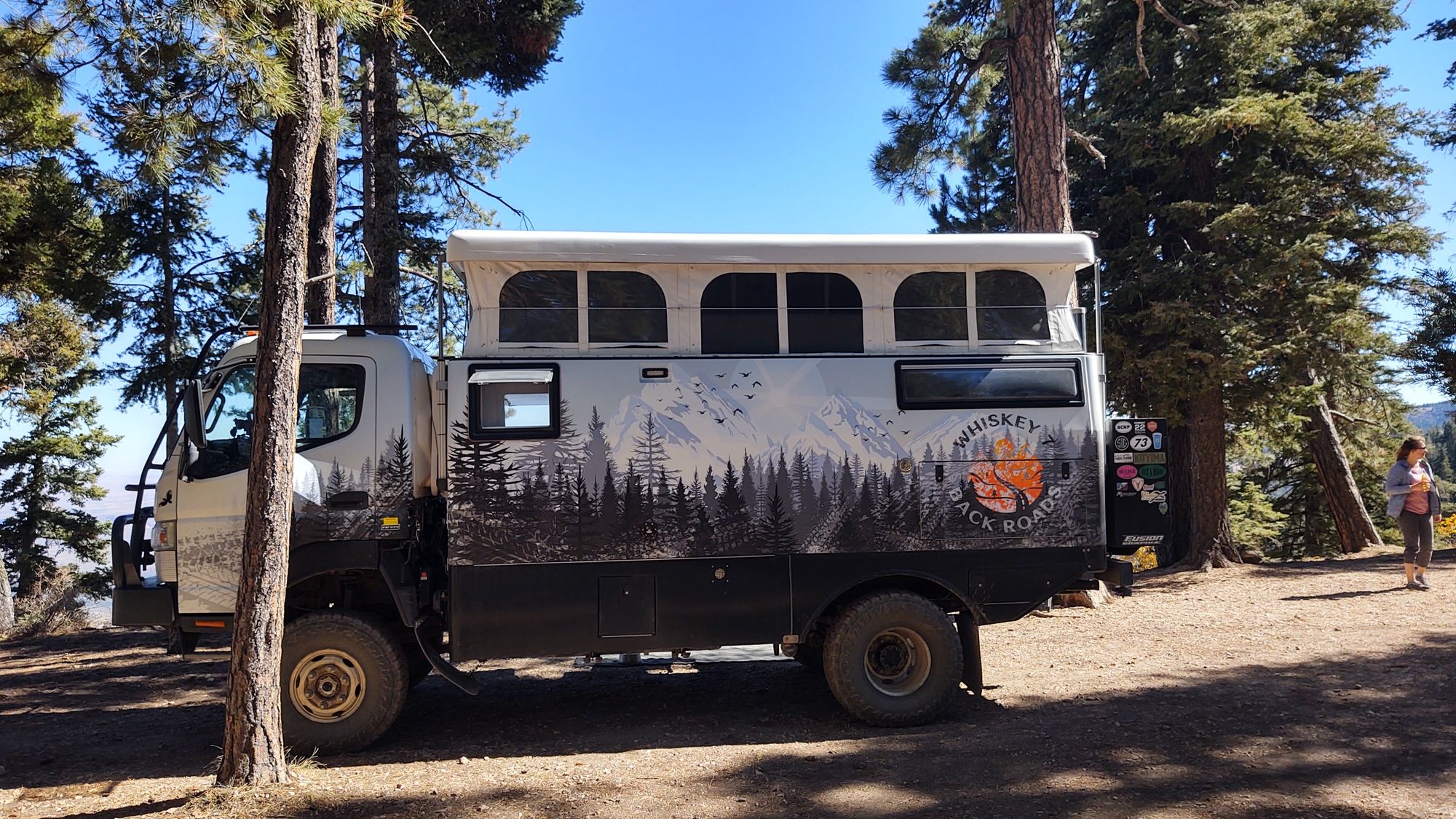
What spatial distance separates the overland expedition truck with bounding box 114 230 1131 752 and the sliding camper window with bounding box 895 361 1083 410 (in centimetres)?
2

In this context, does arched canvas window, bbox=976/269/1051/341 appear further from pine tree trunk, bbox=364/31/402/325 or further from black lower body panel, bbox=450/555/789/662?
pine tree trunk, bbox=364/31/402/325

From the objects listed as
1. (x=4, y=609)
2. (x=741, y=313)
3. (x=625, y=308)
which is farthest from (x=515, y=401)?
(x=4, y=609)

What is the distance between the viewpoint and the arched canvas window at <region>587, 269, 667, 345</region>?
6402 millimetres

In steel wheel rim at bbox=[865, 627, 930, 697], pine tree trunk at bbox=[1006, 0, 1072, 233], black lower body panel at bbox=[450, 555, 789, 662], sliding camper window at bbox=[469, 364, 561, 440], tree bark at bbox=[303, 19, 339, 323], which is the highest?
pine tree trunk at bbox=[1006, 0, 1072, 233]

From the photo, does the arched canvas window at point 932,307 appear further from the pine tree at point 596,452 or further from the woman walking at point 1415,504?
the woman walking at point 1415,504

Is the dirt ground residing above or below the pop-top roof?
below

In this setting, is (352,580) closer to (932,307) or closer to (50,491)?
(932,307)

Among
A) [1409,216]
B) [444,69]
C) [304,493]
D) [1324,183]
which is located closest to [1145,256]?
[1324,183]

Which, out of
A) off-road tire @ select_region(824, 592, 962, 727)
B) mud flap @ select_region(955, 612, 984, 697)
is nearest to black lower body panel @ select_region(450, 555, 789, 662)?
off-road tire @ select_region(824, 592, 962, 727)

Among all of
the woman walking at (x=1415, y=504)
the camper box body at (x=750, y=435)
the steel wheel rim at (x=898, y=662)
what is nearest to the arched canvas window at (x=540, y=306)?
the camper box body at (x=750, y=435)

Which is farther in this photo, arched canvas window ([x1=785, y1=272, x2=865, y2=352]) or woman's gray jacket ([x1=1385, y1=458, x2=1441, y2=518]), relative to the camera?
woman's gray jacket ([x1=1385, y1=458, x2=1441, y2=518])

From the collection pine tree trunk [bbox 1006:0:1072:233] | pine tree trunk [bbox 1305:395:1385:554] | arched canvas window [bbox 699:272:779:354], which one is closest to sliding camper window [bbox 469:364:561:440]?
arched canvas window [bbox 699:272:779:354]

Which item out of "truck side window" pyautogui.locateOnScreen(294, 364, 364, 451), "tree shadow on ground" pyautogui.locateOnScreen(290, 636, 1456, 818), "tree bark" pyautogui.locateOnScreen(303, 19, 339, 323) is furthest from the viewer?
"tree bark" pyautogui.locateOnScreen(303, 19, 339, 323)

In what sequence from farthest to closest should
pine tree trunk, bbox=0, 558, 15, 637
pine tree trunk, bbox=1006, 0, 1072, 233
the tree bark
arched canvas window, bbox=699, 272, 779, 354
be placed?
pine tree trunk, bbox=0, 558, 15, 637 → pine tree trunk, bbox=1006, 0, 1072, 233 → the tree bark → arched canvas window, bbox=699, 272, 779, 354
